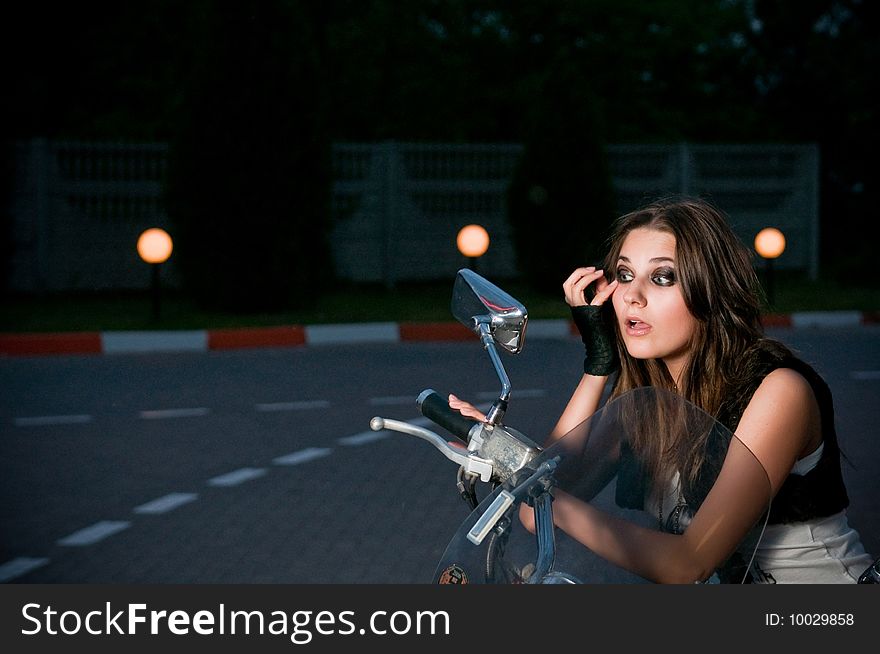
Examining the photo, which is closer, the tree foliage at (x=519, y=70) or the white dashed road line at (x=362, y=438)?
the white dashed road line at (x=362, y=438)

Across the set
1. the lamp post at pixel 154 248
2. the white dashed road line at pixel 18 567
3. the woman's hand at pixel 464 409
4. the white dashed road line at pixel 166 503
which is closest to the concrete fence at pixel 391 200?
the lamp post at pixel 154 248

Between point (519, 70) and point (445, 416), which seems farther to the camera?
point (519, 70)

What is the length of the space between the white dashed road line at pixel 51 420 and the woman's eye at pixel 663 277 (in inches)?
260

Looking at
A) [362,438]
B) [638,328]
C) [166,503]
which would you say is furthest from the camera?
[362,438]

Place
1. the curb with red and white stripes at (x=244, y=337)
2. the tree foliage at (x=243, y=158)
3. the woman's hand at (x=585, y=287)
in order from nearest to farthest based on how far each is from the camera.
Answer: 1. the woman's hand at (x=585, y=287)
2. the curb with red and white stripes at (x=244, y=337)
3. the tree foliage at (x=243, y=158)

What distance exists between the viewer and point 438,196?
19.3 meters

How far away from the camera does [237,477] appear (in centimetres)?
704

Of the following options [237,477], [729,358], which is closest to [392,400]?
[237,477]

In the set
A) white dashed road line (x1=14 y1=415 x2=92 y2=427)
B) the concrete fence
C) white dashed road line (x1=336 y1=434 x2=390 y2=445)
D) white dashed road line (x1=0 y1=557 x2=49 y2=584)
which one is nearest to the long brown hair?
white dashed road line (x1=0 y1=557 x2=49 y2=584)

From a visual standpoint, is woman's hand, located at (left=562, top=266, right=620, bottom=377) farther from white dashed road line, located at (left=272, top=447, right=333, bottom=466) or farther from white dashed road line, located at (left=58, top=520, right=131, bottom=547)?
white dashed road line, located at (left=272, top=447, right=333, bottom=466)

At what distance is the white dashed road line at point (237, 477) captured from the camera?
689 cm

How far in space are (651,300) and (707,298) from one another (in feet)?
0.34

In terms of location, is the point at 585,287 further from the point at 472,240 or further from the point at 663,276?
the point at 472,240

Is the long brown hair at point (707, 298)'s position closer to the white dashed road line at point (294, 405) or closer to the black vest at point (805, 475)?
the black vest at point (805, 475)
